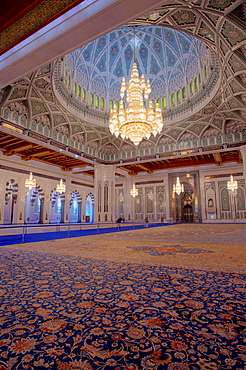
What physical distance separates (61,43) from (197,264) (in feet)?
13.0

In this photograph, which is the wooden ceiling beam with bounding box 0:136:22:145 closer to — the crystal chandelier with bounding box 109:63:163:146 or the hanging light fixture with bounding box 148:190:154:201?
the crystal chandelier with bounding box 109:63:163:146

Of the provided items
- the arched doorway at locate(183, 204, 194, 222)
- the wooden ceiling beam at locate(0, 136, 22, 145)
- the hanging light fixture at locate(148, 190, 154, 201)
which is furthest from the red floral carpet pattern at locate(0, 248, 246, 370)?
the hanging light fixture at locate(148, 190, 154, 201)

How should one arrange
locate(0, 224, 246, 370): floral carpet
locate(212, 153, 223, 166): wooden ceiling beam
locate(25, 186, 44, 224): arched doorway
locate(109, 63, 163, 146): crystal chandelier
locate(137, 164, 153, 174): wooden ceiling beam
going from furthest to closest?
locate(137, 164, 153, 174): wooden ceiling beam < locate(25, 186, 44, 224): arched doorway < locate(212, 153, 223, 166): wooden ceiling beam < locate(109, 63, 163, 146): crystal chandelier < locate(0, 224, 246, 370): floral carpet

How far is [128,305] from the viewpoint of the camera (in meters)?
1.32

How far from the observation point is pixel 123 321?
1.13 m

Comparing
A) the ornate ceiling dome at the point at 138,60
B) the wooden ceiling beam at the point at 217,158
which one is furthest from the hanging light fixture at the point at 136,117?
the wooden ceiling beam at the point at 217,158

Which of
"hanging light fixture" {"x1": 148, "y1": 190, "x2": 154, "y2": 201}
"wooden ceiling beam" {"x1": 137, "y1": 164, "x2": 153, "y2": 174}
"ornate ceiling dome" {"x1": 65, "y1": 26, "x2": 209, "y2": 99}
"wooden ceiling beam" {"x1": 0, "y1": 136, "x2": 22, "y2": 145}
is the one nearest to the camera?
"wooden ceiling beam" {"x1": 0, "y1": 136, "x2": 22, "y2": 145}

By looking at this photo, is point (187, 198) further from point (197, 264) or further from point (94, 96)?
point (197, 264)

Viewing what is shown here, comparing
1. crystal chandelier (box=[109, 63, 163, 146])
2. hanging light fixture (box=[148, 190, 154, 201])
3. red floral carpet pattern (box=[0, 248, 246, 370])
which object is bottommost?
red floral carpet pattern (box=[0, 248, 246, 370])

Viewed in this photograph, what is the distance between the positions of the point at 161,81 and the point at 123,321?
42.2ft

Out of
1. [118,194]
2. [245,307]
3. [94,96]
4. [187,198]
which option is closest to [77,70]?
[94,96]

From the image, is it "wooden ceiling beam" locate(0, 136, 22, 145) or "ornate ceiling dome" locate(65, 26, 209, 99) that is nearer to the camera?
"wooden ceiling beam" locate(0, 136, 22, 145)

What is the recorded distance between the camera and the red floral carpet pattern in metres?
0.83

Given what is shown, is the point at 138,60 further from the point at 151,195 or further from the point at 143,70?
the point at 151,195
